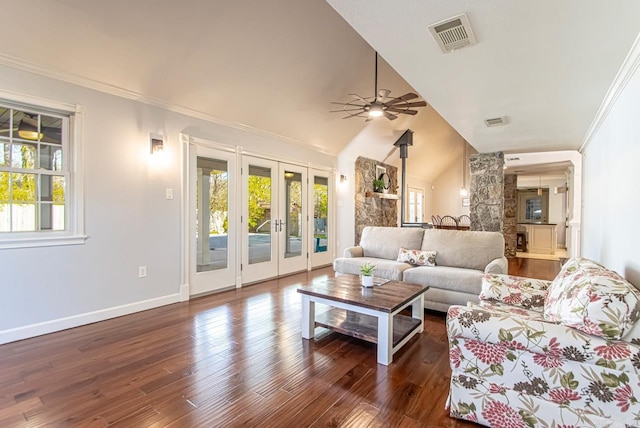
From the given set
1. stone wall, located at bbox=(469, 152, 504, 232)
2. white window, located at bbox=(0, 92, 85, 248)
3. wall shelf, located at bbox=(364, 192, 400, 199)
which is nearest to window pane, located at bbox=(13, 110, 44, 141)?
white window, located at bbox=(0, 92, 85, 248)

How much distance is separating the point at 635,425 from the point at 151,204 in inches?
171

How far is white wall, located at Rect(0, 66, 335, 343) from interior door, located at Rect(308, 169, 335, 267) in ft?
8.48

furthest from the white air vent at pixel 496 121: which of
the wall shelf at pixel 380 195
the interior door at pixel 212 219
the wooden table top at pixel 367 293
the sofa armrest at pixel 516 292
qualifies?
the interior door at pixel 212 219

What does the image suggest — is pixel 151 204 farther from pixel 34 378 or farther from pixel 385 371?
pixel 385 371

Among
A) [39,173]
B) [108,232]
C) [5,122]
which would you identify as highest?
[5,122]

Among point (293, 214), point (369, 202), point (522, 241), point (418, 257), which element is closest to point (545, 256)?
point (522, 241)

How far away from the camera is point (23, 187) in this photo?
3.00 metres

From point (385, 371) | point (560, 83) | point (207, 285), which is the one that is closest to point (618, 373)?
point (385, 371)

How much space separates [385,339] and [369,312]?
0.23m

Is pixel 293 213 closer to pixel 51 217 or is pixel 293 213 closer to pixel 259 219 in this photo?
pixel 259 219

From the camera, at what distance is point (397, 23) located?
2094mm

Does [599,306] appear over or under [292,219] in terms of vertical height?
under

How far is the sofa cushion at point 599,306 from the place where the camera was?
1.48 meters

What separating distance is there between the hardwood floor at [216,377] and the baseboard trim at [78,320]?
0.09 metres
